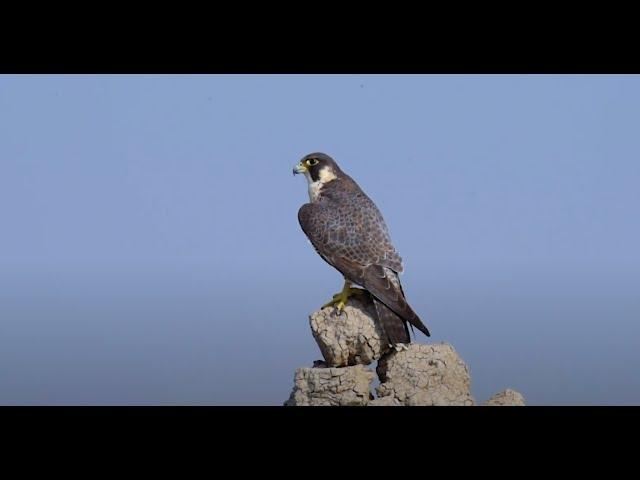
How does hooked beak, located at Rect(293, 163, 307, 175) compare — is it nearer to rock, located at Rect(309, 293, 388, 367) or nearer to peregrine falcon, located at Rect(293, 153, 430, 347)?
peregrine falcon, located at Rect(293, 153, 430, 347)

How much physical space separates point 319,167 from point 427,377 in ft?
6.07

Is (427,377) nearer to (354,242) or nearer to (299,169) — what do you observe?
(354,242)

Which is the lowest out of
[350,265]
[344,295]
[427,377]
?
[427,377]

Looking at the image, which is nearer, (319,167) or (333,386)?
(333,386)

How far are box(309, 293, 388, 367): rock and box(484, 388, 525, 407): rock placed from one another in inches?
34.2

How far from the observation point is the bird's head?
6.52 meters

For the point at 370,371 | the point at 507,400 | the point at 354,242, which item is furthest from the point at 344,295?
the point at 507,400

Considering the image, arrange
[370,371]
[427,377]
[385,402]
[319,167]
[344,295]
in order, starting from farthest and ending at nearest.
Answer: [319,167] < [344,295] < [370,371] < [427,377] < [385,402]

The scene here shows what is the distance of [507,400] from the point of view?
19.6ft

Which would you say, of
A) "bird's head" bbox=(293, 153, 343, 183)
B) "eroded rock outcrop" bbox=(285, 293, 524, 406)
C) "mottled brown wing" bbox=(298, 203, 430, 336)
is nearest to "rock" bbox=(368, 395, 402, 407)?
"eroded rock outcrop" bbox=(285, 293, 524, 406)
